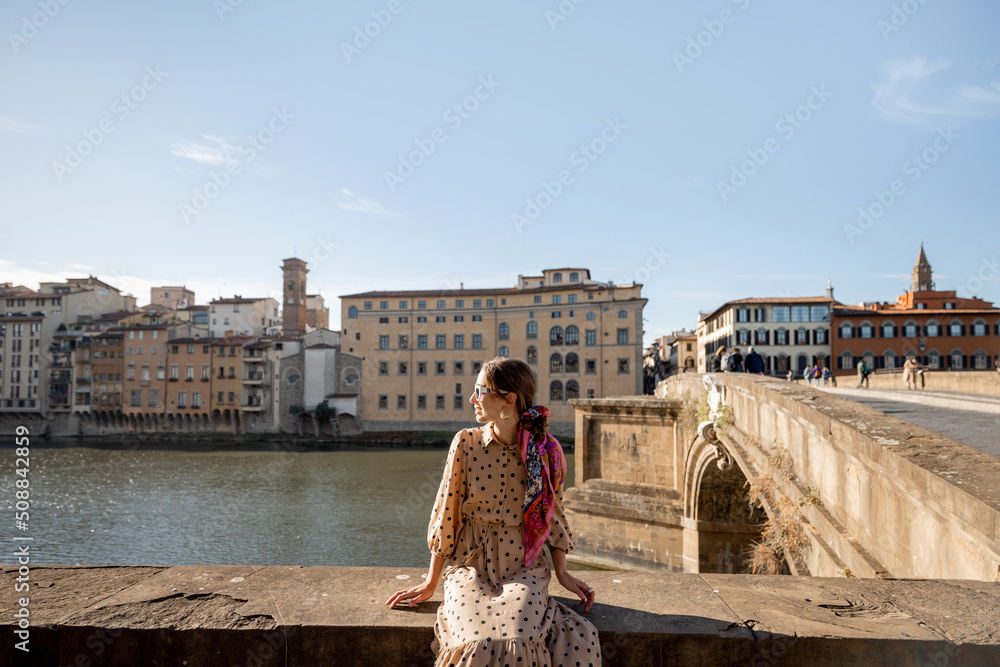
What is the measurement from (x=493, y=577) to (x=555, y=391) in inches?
1884

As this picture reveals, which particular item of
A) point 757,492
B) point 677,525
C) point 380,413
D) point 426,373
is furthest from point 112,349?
point 757,492

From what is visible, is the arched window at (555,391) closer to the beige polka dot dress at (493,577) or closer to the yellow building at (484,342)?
the yellow building at (484,342)

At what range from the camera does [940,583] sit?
99.6 inches

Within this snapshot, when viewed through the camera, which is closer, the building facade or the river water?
the river water

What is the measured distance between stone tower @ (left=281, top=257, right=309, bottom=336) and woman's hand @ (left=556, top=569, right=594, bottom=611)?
212 ft

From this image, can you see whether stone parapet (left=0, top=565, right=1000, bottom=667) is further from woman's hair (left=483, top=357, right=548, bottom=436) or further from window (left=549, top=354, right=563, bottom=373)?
window (left=549, top=354, right=563, bottom=373)

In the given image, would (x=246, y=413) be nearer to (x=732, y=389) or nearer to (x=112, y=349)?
(x=112, y=349)

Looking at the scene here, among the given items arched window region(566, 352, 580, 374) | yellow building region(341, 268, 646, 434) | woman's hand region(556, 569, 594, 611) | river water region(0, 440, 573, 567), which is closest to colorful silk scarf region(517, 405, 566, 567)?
woman's hand region(556, 569, 594, 611)

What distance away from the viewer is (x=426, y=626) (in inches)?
84.5

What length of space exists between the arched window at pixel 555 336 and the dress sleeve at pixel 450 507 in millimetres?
47615

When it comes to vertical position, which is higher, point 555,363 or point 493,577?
point 555,363

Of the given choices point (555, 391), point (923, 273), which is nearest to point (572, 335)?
point (555, 391)

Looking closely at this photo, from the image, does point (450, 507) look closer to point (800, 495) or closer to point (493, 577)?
point (493, 577)

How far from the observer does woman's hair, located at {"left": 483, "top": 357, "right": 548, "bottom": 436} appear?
2.48m
